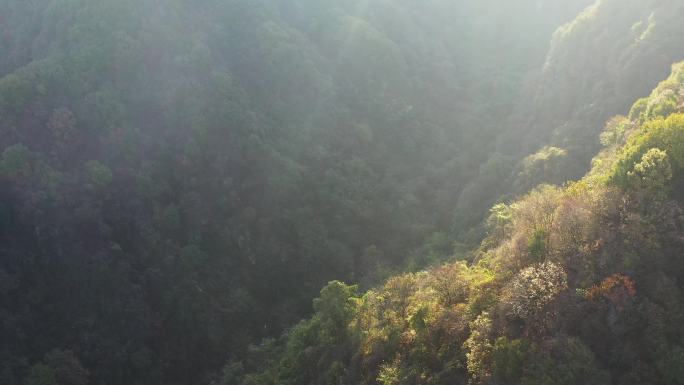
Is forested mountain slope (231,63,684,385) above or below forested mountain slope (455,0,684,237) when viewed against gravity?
below

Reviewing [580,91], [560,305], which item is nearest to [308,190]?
[580,91]

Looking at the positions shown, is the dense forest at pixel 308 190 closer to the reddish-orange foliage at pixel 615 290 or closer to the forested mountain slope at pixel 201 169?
the reddish-orange foliage at pixel 615 290

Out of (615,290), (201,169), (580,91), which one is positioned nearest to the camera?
(615,290)

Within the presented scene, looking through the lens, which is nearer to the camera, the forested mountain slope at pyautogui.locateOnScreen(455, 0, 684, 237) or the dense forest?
the dense forest

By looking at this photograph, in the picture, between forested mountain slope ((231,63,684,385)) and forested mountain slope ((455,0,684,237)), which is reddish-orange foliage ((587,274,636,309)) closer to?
forested mountain slope ((231,63,684,385))

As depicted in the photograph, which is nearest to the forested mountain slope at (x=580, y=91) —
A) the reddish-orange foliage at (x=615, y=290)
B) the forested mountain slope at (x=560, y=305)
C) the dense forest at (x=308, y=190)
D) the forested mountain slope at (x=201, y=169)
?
the dense forest at (x=308, y=190)

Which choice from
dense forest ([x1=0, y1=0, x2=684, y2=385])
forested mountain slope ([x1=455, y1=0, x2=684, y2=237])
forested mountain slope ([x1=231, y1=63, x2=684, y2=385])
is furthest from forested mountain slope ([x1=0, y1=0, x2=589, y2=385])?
forested mountain slope ([x1=231, y1=63, x2=684, y2=385])

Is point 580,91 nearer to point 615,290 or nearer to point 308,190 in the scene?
point 308,190
